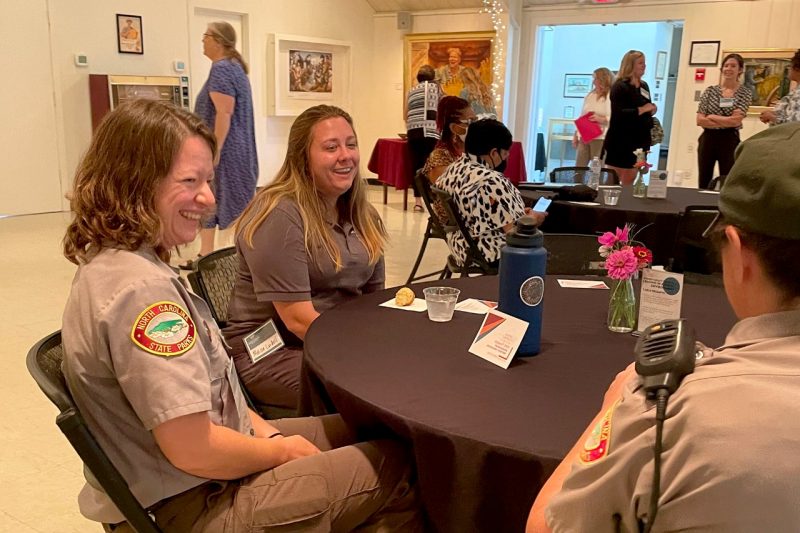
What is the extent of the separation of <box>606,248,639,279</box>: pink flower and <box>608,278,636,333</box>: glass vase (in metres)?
0.03

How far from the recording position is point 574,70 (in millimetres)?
10367

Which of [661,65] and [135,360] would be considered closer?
[135,360]

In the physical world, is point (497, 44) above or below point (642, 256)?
above

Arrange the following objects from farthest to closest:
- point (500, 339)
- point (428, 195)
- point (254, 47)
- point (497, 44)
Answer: point (497, 44), point (254, 47), point (428, 195), point (500, 339)

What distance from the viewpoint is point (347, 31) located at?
1006 centimetres

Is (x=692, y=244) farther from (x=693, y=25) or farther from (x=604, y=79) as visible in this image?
→ (x=693, y=25)

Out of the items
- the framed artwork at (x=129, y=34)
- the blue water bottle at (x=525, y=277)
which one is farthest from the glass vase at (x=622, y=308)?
the framed artwork at (x=129, y=34)

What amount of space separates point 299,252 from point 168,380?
953mm

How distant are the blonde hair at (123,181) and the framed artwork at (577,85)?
967 centimetres

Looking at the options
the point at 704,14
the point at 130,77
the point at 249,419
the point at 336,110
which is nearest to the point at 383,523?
the point at 249,419

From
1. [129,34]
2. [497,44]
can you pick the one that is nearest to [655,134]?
[497,44]

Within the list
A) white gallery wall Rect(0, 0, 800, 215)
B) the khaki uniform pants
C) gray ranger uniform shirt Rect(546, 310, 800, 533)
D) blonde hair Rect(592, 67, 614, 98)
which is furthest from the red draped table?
gray ranger uniform shirt Rect(546, 310, 800, 533)

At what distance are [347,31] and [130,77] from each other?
11.9ft

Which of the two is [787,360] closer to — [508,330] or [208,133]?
[508,330]
